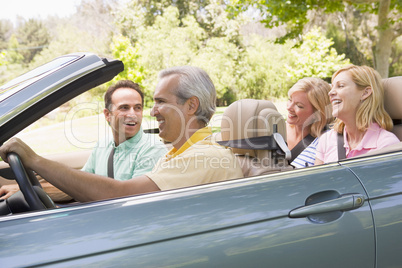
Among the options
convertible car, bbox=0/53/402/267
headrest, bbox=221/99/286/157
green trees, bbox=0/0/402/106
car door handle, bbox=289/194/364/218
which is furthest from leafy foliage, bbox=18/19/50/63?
car door handle, bbox=289/194/364/218

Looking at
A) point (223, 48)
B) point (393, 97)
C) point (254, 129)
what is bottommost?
point (254, 129)

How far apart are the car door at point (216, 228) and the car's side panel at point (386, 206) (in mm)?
40

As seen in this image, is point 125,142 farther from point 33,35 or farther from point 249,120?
point 33,35

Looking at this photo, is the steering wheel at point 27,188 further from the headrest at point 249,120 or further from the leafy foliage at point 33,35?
the leafy foliage at point 33,35

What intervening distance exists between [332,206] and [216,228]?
1.51 ft

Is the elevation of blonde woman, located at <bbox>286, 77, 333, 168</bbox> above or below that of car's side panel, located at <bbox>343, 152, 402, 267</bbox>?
above

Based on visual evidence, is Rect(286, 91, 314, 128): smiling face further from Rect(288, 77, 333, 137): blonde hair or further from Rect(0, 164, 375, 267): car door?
Rect(0, 164, 375, 267): car door

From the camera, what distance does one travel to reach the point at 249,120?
8.15 feet

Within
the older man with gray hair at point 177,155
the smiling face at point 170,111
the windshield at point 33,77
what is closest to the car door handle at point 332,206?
the older man with gray hair at point 177,155

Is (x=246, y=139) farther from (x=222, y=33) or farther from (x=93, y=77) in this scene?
(x=222, y=33)

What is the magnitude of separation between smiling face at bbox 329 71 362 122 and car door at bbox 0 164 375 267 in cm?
91

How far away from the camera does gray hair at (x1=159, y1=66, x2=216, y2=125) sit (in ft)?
7.23

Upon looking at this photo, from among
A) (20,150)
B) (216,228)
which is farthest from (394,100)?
(20,150)

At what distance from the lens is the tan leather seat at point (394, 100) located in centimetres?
249
